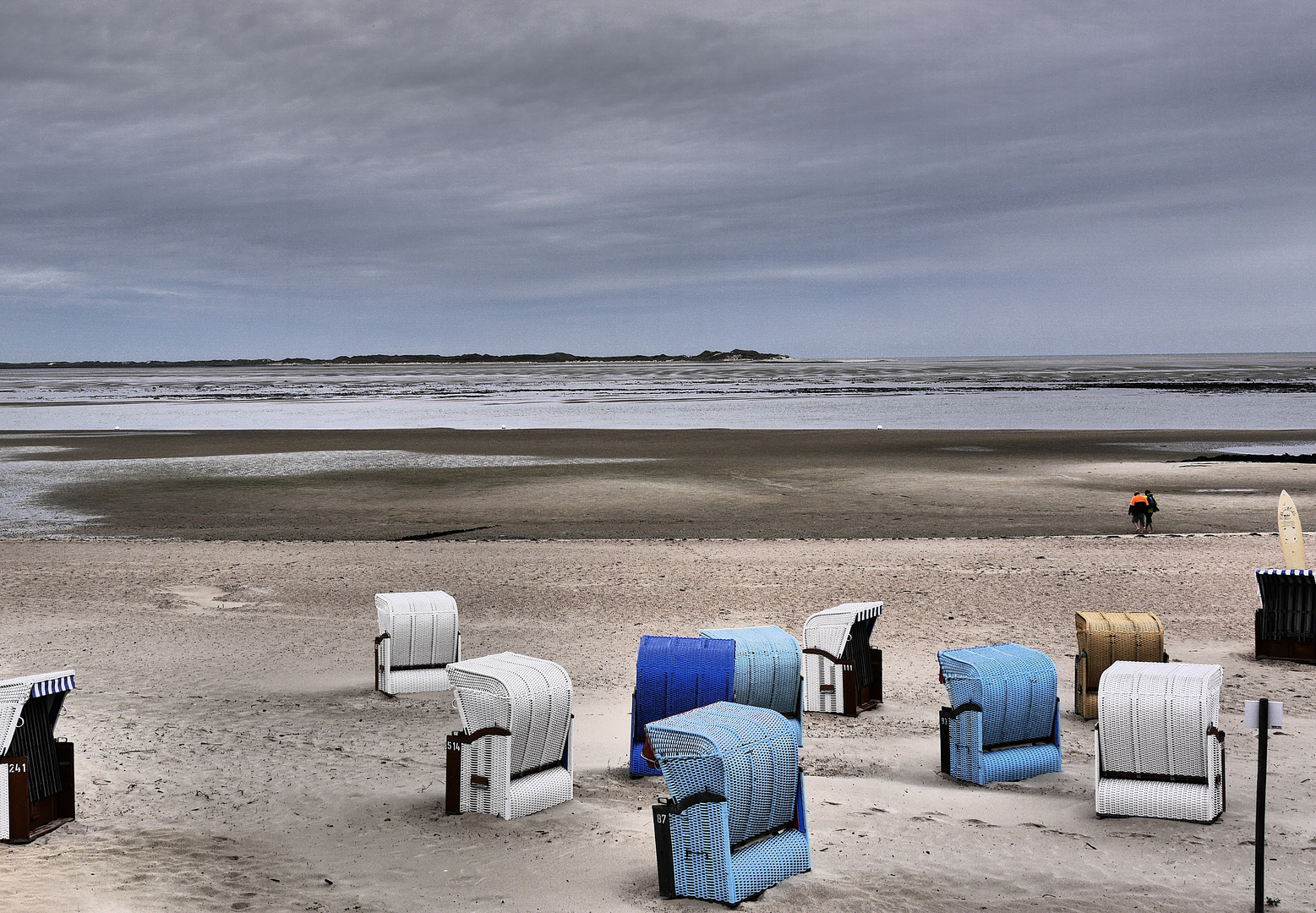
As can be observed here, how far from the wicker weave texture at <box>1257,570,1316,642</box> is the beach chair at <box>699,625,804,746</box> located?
19.8 feet

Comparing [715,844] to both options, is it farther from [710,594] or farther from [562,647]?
[710,594]

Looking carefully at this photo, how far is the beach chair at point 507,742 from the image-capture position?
8.29 metres

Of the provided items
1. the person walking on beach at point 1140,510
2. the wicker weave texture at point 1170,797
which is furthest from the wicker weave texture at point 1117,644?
the person walking on beach at point 1140,510

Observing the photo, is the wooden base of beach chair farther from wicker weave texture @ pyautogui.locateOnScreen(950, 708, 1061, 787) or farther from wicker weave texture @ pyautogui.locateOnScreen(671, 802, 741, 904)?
wicker weave texture @ pyautogui.locateOnScreen(950, 708, 1061, 787)

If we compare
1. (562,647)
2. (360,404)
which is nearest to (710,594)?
(562,647)

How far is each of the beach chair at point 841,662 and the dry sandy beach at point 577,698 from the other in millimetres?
204

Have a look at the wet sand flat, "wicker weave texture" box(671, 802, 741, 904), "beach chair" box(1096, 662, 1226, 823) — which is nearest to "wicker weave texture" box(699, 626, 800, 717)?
"beach chair" box(1096, 662, 1226, 823)

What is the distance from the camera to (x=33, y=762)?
8.02 m

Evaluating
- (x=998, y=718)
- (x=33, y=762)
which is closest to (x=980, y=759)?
(x=998, y=718)

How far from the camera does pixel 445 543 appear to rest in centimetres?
2081

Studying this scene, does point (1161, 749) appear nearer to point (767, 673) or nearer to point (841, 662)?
point (767, 673)

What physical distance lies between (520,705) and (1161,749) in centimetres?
440

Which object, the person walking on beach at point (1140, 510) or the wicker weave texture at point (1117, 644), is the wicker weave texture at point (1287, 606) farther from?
the person walking on beach at point (1140, 510)

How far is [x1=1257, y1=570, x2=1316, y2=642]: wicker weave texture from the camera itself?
41.1 ft
